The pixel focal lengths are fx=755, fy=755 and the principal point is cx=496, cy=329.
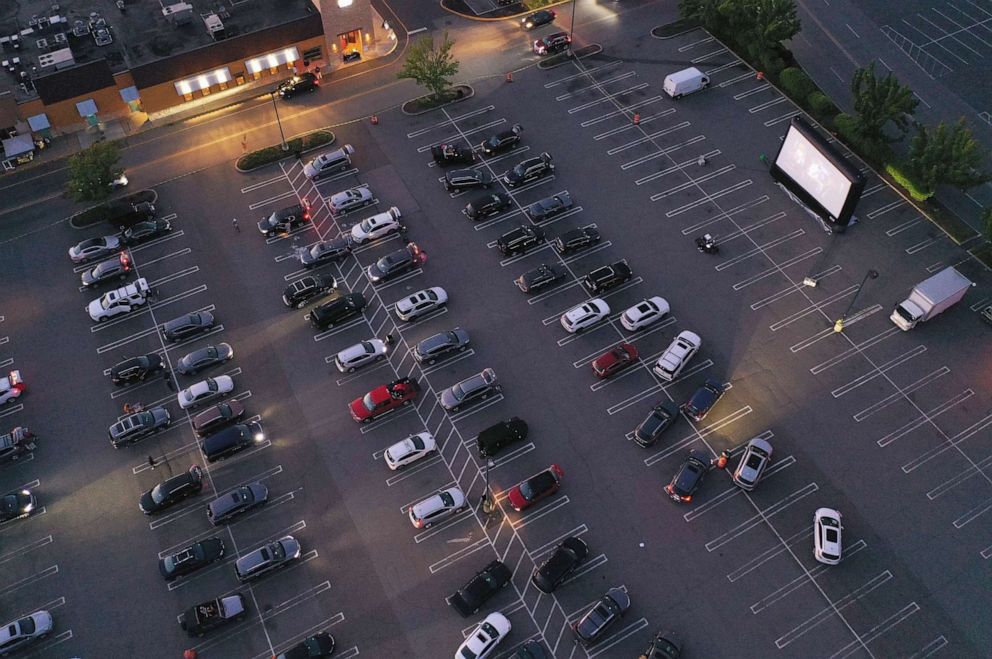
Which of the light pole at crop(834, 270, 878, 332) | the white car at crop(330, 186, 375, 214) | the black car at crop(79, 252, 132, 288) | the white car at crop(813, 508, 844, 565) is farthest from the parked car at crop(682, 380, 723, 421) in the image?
the black car at crop(79, 252, 132, 288)

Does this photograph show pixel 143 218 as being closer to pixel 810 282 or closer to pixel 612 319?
pixel 612 319

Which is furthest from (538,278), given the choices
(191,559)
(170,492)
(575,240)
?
(191,559)

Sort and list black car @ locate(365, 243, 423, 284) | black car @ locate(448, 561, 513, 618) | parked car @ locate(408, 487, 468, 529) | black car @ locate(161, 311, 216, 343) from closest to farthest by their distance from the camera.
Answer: black car @ locate(448, 561, 513, 618) → parked car @ locate(408, 487, 468, 529) → black car @ locate(161, 311, 216, 343) → black car @ locate(365, 243, 423, 284)

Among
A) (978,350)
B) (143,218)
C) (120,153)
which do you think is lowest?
(978,350)

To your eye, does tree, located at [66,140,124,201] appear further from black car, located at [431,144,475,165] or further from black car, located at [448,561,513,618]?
black car, located at [448,561,513,618]

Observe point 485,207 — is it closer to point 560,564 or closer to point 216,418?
point 216,418

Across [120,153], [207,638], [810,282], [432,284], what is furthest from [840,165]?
[120,153]

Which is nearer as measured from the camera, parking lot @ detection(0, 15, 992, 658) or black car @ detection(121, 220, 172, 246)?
parking lot @ detection(0, 15, 992, 658)
